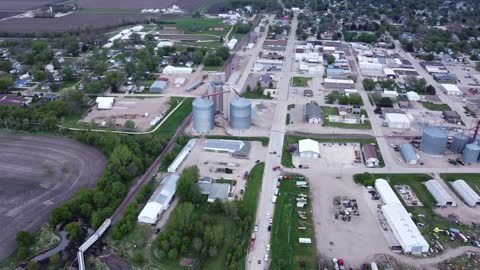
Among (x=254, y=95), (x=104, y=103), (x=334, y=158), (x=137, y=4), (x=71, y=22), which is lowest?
(x=334, y=158)

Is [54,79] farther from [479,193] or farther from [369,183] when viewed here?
[479,193]

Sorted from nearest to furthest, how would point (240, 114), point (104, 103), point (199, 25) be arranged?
point (240, 114)
point (104, 103)
point (199, 25)

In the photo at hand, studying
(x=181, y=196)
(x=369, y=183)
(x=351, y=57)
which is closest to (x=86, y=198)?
(x=181, y=196)

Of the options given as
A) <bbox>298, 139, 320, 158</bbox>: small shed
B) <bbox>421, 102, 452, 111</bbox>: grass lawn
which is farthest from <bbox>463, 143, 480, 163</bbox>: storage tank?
<bbox>298, 139, 320, 158</bbox>: small shed

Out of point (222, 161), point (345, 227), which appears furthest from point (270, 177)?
point (345, 227)

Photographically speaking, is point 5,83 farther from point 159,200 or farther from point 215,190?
point 215,190

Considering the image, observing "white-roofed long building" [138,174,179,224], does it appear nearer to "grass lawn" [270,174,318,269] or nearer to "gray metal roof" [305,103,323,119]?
"grass lawn" [270,174,318,269]
